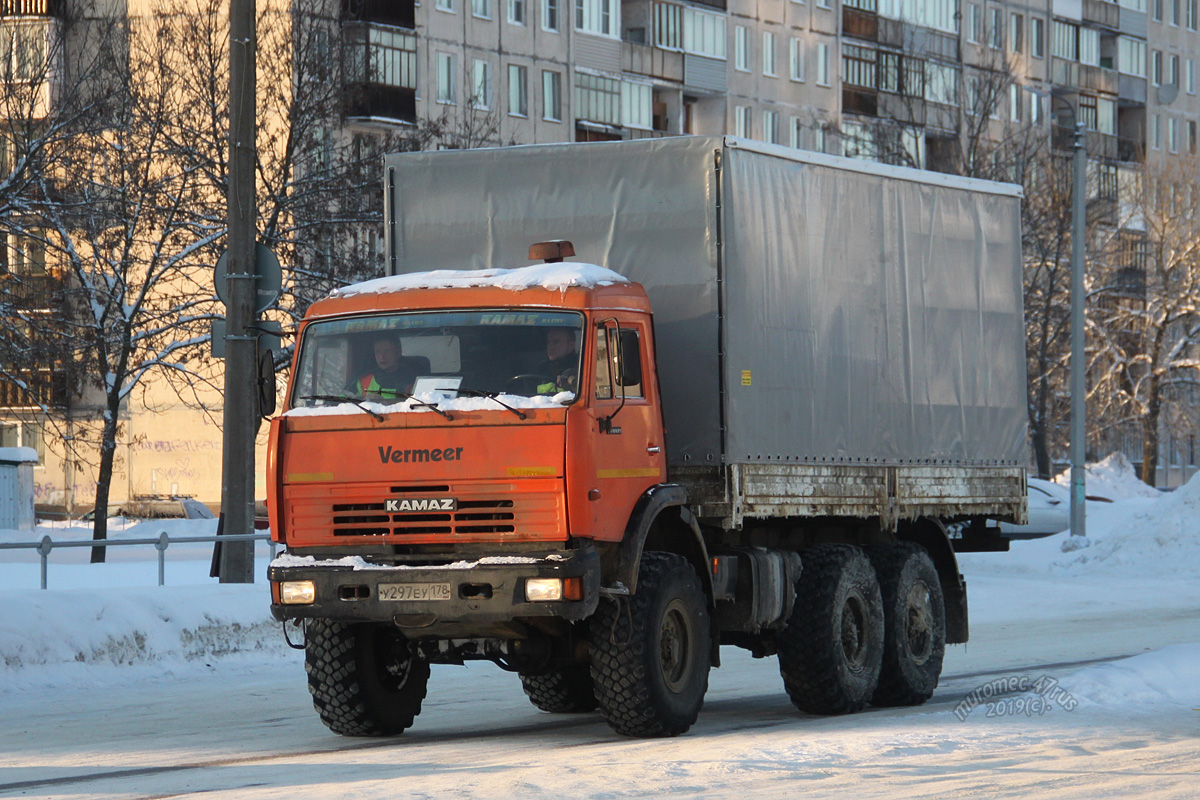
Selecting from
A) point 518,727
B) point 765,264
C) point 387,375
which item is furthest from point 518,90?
point 387,375

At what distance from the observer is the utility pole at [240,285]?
59.8ft

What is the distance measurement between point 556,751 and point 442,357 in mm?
2258

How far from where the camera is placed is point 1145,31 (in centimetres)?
8619

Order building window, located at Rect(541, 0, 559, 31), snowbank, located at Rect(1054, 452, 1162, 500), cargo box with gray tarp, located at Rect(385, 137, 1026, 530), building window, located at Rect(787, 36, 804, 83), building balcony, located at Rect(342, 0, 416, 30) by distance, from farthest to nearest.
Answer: building window, located at Rect(787, 36, 804, 83), building window, located at Rect(541, 0, 559, 31), snowbank, located at Rect(1054, 452, 1162, 500), building balcony, located at Rect(342, 0, 416, 30), cargo box with gray tarp, located at Rect(385, 137, 1026, 530)

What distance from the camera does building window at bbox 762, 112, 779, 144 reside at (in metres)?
68.2

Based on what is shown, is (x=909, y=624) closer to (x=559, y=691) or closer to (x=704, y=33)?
(x=559, y=691)

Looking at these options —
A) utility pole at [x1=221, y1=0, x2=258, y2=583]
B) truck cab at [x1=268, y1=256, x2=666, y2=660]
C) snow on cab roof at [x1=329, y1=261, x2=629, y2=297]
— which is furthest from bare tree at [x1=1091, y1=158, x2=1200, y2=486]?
truck cab at [x1=268, y1=256, x2=666, y2=660]

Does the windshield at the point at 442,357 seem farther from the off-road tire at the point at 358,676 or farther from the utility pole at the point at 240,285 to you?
the utility pole at the point at 240,285

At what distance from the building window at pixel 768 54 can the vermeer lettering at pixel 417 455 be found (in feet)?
194

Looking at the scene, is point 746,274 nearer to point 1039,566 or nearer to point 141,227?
point 1039,566

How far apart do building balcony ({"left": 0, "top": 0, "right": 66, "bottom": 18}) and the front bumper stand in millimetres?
41393

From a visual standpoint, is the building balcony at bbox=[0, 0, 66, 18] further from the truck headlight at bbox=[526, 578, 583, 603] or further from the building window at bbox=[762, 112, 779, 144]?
the truck headlight at bbox=[526, 578, 583, 603]

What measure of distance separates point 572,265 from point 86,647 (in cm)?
630

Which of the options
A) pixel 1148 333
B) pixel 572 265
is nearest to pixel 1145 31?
pixel 1148 333
